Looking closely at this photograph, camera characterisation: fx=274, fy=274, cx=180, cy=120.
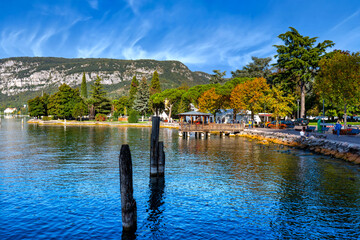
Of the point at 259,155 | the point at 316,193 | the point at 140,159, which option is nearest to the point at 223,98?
the point at 259,155

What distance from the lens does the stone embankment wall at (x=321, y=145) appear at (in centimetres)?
2639

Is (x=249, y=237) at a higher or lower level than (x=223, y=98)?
lower

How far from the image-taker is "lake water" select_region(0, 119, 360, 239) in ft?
37.1

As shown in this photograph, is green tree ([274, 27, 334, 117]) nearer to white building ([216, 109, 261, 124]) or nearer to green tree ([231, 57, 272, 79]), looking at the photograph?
white building ([216, 109, 261, 124])

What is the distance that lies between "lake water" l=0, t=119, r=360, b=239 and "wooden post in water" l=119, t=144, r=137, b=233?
1.71 feet

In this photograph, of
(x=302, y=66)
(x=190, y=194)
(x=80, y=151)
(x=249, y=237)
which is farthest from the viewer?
(x=302, y=66)

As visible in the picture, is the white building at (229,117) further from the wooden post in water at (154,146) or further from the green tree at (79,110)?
the wooden post in water at (154,146)

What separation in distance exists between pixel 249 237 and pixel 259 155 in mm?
20665

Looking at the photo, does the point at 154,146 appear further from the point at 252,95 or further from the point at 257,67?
the point at 257,67

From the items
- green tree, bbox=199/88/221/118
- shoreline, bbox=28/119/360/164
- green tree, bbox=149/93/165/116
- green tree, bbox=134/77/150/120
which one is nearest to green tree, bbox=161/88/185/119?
green tree, bbox=149/93/165/116

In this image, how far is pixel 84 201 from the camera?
14586 mm

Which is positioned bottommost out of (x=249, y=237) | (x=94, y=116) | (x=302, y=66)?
(x=249, y=237)

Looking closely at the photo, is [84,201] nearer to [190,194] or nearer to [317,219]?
[190,194]

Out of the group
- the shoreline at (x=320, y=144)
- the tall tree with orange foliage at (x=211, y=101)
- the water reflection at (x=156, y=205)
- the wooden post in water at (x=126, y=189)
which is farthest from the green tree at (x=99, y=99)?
the wooden post in water at (x=126, y=189)
